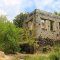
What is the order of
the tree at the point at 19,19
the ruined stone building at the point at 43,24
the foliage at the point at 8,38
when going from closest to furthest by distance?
the foliage at the point at 8,38 → the ruined stone building at the point at 43,24 → the tree at the point at 19,19

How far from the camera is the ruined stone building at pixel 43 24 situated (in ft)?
81.4

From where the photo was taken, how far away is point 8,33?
20.2 meters

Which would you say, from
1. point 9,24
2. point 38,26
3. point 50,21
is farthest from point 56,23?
point 9,24

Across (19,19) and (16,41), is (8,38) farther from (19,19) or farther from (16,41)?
(19,19)

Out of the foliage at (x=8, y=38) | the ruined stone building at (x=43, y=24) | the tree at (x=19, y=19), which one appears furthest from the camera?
the tree at (x=19, y=19)

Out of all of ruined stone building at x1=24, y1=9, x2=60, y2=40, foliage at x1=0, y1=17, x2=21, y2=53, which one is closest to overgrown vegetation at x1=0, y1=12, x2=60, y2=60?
foliage at x1=0, y1=17, x2=21, y2=53

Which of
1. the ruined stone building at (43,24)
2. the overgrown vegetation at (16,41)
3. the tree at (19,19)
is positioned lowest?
the overgrown vegetation at (16,41)

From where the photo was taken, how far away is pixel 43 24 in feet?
83.8

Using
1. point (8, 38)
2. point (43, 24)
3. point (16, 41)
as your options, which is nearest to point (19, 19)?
point (43, 24)

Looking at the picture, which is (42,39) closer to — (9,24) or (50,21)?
(50,21)

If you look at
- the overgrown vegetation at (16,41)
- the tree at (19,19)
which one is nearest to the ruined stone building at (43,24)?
the overgrown vegetation at (16,41)

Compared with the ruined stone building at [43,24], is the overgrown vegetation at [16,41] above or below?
below

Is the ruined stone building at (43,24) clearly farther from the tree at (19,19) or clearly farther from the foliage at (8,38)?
the tree at (19,19)

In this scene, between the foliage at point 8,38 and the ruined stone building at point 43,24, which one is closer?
the foliage at point 8,38
